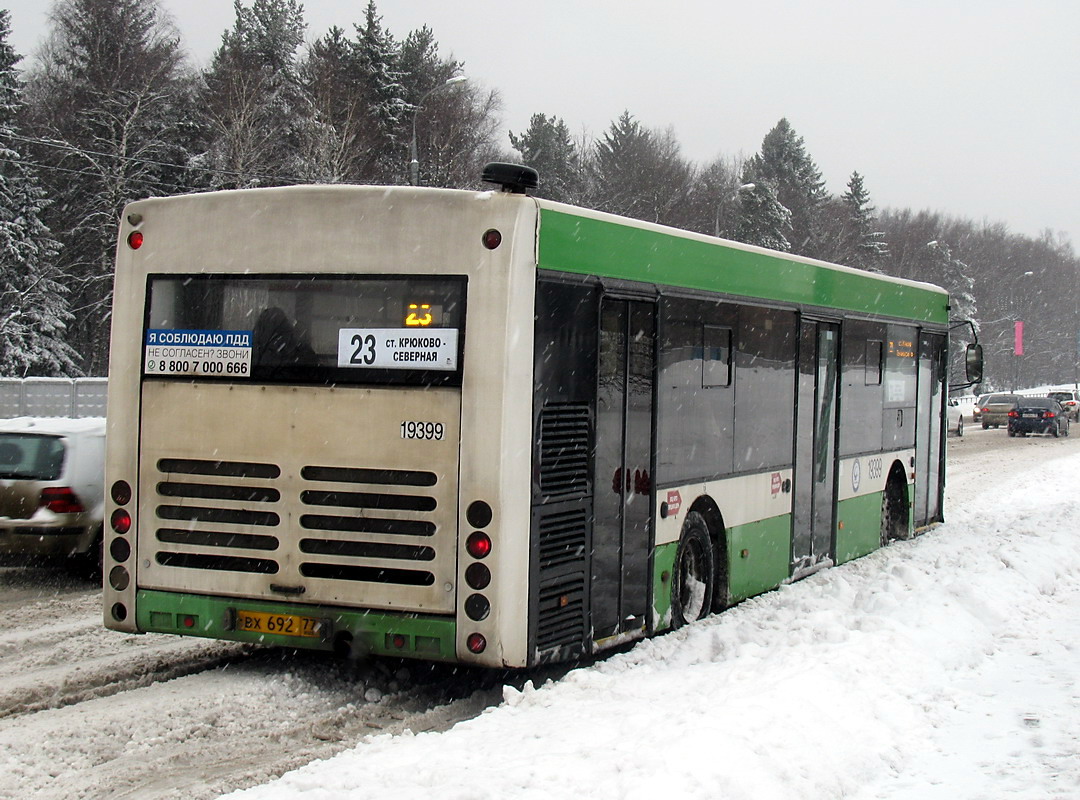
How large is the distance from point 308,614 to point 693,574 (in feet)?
10.6

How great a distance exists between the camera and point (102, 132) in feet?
144

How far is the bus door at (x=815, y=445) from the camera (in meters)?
11.2

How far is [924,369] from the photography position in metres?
15.1

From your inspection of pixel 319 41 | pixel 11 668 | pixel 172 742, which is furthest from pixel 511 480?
pixel 319 41

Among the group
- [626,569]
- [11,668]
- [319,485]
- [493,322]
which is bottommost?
[11,668]

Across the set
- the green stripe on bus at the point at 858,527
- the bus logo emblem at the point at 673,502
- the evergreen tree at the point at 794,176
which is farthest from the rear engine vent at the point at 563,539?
the evergreen tree at the point at 794,176

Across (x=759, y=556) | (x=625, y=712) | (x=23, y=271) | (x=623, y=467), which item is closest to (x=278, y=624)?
(x=625, y=712)

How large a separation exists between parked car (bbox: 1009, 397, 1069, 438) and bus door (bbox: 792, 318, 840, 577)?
125ft

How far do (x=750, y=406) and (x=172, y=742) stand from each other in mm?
5444

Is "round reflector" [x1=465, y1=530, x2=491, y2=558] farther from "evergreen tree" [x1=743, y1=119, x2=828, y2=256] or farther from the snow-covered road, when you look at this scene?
"evergreen tree" [x1=743, y1=119, x2=828, y2=256]

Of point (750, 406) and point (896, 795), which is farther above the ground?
point (750, 406)

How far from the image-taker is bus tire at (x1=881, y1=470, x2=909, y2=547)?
14273mm

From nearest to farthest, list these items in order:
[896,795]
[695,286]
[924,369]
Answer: [896,795], [695,286], [924,369]

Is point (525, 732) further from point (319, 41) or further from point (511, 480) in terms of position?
point (319, 41)
